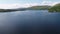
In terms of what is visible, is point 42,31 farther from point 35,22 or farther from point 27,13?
point 27,13

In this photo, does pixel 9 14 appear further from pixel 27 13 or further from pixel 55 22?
pixel 55 22

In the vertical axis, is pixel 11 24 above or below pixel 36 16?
below

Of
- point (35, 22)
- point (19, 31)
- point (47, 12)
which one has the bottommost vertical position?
point (19, 31)

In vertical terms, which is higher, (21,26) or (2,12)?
(2,12)

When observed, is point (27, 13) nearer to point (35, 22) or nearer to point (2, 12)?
point (35, 22)

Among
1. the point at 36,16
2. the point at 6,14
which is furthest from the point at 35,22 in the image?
the point at 6,14

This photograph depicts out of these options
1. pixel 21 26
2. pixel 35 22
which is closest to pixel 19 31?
pixel 21 26
